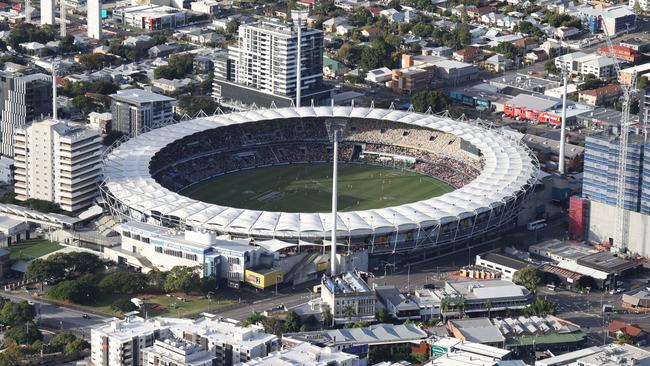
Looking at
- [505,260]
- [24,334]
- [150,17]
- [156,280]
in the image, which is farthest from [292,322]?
[150,17]

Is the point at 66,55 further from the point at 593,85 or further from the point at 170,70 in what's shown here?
the point at 593,85

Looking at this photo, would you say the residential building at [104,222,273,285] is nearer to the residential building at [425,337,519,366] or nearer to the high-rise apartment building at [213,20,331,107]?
the residential building at [425,337,519,366]

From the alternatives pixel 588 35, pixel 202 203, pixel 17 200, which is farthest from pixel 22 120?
pixel 588 35

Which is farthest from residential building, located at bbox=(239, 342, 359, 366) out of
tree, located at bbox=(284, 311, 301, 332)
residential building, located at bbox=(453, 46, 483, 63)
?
residential building, located at bbox=(453, 46, 483, 63)

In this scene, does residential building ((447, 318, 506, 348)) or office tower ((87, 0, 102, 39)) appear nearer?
residential building ((447, 318, 506, 348))

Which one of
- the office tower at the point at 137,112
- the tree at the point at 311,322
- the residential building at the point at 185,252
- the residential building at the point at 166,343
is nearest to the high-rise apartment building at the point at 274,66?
the office tower at the point at 137,112

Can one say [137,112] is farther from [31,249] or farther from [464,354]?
[464,354]

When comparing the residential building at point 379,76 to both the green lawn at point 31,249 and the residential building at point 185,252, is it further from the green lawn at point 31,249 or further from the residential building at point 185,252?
the green lawn at point 31,249
